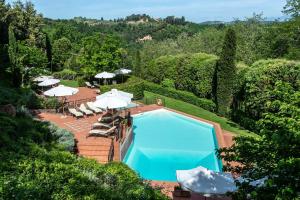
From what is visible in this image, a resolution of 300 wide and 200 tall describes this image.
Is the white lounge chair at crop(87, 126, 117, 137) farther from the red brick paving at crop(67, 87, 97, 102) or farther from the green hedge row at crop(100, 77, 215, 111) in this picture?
the green hedge row at crop(100, 77, 215, 111)

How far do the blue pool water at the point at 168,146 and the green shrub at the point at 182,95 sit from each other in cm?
325

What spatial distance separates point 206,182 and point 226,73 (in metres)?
15.0

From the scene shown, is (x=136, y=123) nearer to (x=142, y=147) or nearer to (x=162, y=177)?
(x=142, y=147)

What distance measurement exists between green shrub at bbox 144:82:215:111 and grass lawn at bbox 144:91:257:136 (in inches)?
16.1

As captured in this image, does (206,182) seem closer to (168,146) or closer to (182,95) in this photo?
(168,146)

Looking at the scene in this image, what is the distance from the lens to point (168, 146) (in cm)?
1922

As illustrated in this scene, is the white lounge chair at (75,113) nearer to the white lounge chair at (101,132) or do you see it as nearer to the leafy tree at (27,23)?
the white lounge chair at (101,132)

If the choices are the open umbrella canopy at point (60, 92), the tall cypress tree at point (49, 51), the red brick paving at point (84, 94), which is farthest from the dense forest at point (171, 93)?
the red brick paving at point (84, 94)

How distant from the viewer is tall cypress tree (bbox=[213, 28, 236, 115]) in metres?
24.1

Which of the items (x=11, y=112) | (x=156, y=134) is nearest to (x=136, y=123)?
(x=156, y=134)

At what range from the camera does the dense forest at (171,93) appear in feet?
19.9

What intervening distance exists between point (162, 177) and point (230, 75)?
39.3ft

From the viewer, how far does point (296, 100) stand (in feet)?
22.2

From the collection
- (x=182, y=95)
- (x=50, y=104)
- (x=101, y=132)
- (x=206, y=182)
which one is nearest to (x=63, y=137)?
(x=101, y=132)
